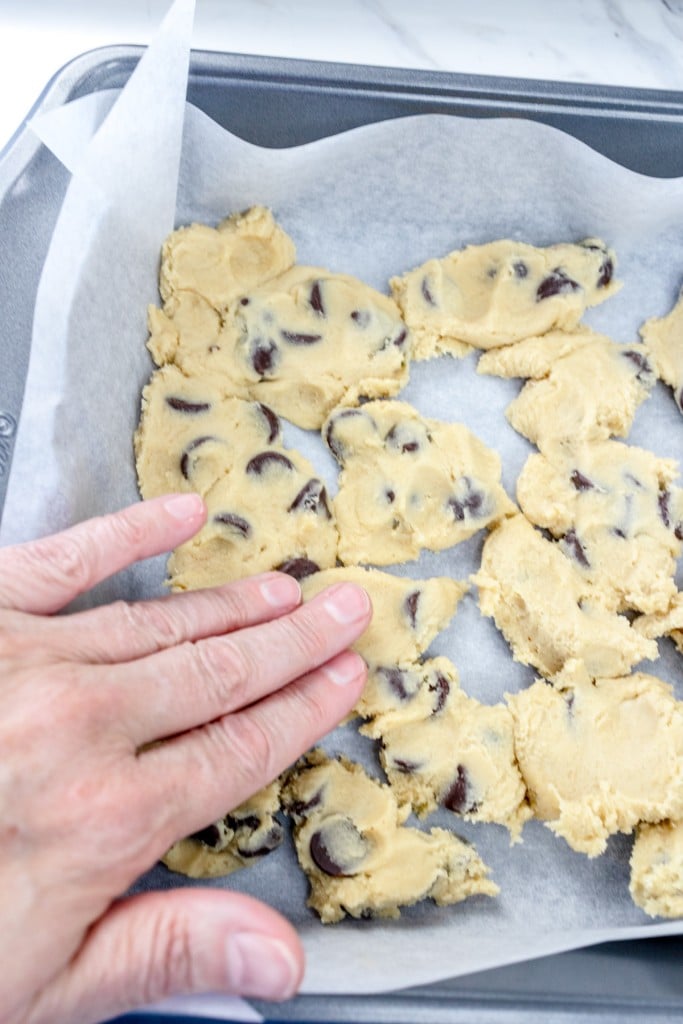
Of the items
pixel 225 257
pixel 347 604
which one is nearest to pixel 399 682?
pixel 347 604

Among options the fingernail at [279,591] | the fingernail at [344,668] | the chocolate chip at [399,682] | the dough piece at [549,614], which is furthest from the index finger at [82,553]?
the dough piece at [549,614]

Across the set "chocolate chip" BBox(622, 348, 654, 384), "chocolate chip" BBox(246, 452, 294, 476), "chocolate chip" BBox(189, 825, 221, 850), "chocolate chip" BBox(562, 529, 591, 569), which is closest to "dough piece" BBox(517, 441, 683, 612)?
"chocolate chip" BBox(562, 529, 591, 569)

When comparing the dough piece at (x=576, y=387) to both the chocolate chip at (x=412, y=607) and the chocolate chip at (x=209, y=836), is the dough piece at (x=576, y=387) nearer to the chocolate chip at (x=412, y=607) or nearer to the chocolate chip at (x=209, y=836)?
the chocolate chip at (x=412, y=607)

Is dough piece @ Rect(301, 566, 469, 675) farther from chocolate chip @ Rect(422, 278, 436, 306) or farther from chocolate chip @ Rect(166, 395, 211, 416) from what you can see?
chocolate chip @ Rect(422, 278, 436, 306)

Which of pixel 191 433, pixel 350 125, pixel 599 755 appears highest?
pixel 350 125

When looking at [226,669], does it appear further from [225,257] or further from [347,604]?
[225,257]

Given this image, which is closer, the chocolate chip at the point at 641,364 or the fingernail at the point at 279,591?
the fingernail at the point at 279,591

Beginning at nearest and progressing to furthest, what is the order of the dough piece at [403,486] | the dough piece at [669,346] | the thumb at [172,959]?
the thumb at [172,959] < the dough piece at [403,486] < the dough piece at [669,346]
